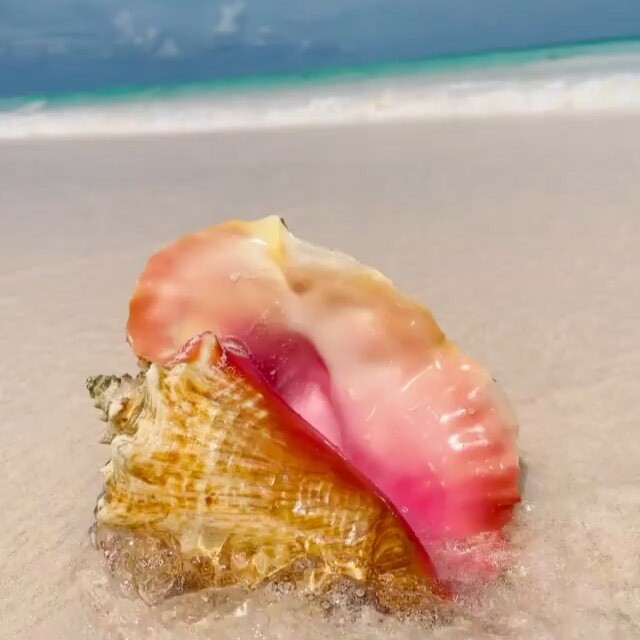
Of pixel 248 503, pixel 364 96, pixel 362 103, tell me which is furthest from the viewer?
pixel 364 96

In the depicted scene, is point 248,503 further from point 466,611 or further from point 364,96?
point 364,96

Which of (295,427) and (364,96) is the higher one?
(295,427)

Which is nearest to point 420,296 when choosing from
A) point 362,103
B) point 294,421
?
point 294,421

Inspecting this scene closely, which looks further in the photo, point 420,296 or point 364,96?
point 364,96

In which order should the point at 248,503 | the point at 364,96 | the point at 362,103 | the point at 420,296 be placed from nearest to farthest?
the point at 248,503 → the point at 420,296 → the point at 362,103 → the point at 364,96

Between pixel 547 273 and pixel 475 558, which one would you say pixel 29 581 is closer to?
pixel 475 558

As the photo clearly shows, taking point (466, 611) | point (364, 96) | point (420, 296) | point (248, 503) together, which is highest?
point (248, 503)
